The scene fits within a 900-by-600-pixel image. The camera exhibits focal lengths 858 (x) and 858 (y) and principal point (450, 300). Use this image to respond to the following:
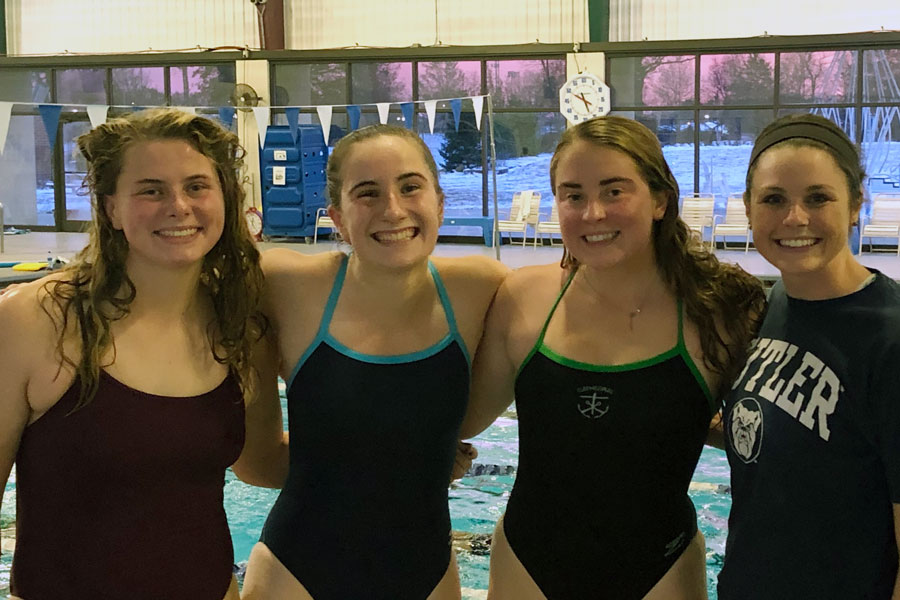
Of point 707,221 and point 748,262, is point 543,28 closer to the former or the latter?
point 707,221

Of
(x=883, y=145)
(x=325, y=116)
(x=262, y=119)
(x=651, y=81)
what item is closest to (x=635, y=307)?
(x=325, y=116)

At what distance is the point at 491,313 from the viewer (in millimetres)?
2281

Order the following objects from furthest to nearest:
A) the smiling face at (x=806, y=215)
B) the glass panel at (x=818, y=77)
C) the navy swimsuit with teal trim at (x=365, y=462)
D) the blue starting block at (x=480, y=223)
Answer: the blue starting block at (x=480, y=223) < the glass panel at (x=818, y=77) < the navy swimsuit with teal trim at (x=365, y=462) < the smiling face at (x=806, y=215)

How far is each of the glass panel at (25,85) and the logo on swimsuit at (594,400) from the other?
16898 millimetres


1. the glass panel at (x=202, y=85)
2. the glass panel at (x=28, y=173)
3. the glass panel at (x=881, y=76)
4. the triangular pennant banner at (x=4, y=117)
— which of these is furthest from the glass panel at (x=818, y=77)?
the glass panel at (x=28, y=173)

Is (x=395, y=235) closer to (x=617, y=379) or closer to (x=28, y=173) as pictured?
(x=617, y=379)

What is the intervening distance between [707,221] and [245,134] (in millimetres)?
8134

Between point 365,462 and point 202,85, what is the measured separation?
1491 cm

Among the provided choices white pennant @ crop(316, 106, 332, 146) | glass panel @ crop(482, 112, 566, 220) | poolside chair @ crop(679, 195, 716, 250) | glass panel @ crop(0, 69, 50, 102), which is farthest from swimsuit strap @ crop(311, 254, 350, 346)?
glass panel @ crop(0, 69, 50, 102)

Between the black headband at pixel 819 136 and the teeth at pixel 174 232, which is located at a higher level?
the black headband at pixel 819 136

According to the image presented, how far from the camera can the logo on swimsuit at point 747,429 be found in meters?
1.79

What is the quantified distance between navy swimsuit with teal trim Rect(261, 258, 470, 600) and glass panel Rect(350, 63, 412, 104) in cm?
1339

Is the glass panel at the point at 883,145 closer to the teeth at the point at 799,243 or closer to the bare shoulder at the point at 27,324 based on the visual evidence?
the teeth at the point at 799,243

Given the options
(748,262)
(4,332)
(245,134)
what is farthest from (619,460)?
(245,134)
